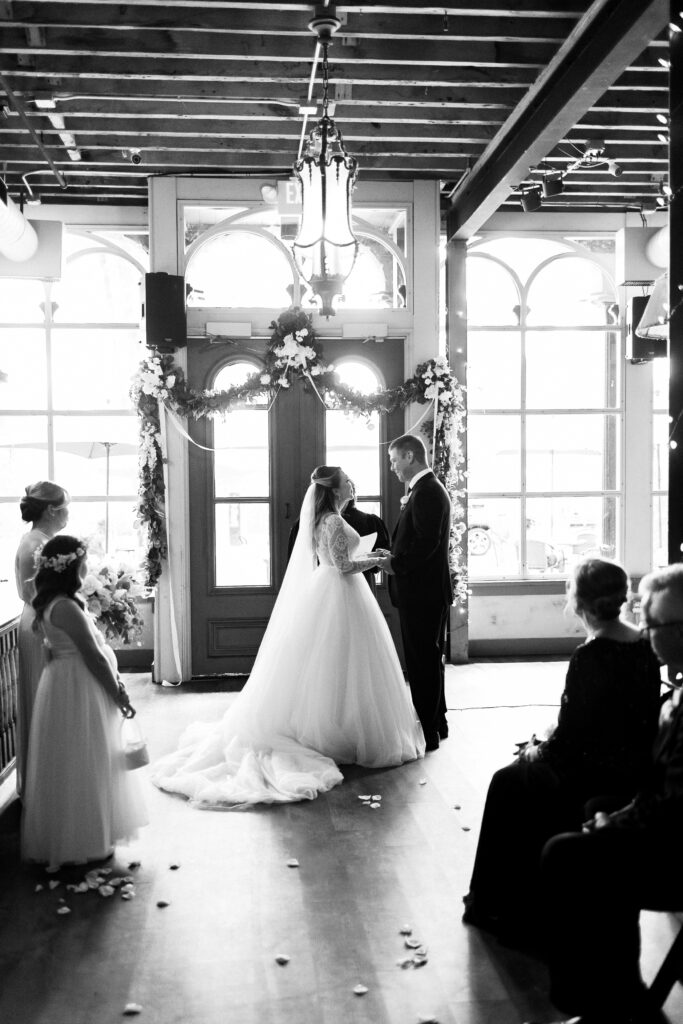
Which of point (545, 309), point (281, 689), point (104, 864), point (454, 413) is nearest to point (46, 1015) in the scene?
point (104, 864)

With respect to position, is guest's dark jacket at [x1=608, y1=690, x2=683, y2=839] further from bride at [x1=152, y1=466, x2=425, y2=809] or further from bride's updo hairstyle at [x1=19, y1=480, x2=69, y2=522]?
bride's updo hairstyle at [x1=19, y1=480, x2=69, y2=522]

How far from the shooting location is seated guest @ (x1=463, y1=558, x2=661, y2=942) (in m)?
2.81

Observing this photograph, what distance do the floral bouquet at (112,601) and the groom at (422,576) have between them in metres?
1.63

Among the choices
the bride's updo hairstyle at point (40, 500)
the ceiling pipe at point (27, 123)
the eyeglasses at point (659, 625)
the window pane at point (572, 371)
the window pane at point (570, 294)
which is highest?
the ceiling pipe at point (27, 123)

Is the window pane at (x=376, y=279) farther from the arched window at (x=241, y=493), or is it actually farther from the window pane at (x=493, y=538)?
the window pane at (x=493, y=538)

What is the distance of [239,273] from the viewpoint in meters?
7.75

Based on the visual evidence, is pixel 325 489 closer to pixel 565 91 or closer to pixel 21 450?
pixel 565 91

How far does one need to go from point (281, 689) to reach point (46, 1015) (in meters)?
2.56

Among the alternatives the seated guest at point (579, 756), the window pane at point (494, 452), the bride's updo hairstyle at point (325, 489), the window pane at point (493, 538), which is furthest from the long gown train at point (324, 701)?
the window pane at point (494, 452)

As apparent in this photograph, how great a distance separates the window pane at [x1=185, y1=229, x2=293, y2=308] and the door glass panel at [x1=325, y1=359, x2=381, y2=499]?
0.87 meters

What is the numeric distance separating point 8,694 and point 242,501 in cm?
315

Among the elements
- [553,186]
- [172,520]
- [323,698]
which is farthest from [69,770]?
[553,186]

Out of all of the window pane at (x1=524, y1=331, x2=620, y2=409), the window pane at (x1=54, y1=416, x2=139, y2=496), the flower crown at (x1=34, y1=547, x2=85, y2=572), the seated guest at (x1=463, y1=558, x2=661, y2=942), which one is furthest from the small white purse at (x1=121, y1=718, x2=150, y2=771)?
the window pane at (x1=524, y1=331, x2=620, y2=409)

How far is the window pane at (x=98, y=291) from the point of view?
→ 26.0 feet
